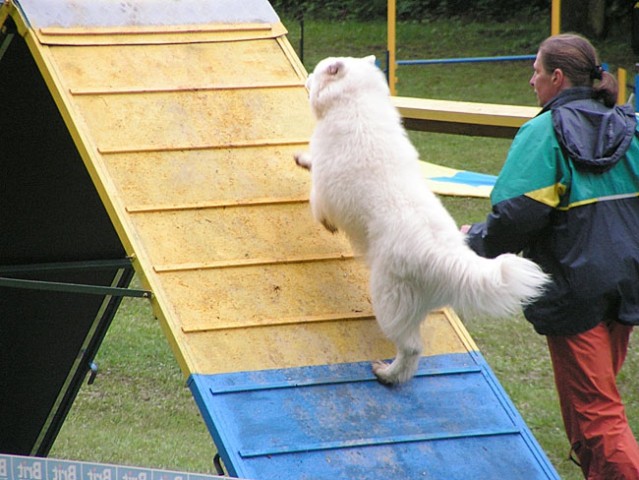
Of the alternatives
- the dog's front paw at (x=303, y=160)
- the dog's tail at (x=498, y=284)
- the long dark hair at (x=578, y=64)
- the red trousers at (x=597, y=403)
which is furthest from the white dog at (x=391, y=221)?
the long dark hair at (x=578, y=64)

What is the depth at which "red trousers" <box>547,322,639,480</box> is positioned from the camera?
4023mm

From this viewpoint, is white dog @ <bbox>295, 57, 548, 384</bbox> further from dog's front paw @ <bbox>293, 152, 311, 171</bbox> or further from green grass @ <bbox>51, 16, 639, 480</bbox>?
green grass @ <bbox>51, 16, 639, 480</bbox>

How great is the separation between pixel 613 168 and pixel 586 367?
0.77 metres

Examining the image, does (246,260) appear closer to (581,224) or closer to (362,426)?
(362,426)

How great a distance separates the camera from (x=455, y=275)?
12.4 feet

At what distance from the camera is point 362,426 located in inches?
152

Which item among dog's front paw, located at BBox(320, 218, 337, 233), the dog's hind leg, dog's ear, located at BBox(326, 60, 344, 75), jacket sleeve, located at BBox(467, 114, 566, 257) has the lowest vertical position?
the dog's hind leg


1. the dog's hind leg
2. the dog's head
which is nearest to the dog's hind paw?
the dog's hind leg

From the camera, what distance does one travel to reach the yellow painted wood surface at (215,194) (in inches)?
158

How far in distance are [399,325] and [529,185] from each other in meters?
0.71

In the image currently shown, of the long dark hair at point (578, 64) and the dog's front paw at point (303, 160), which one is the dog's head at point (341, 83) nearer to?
the dog's front paw at point (303, 160)

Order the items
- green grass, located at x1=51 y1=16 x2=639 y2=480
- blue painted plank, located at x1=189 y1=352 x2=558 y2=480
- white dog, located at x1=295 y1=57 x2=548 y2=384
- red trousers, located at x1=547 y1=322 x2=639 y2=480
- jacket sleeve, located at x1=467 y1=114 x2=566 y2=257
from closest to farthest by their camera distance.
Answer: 1. blue painted plank, located at x1=189 y1=352 x2=558 y2=480
2. white dog, located at x1=295 y1=57 x2=548 y2=384
3. jacket sleeve, located at x1=467 y1=114 x2=566 y2=257
4. red trousers, located at x1=547 y1=322 x2=639 y2=480
5. green grass, located at x1=51 y1=16 x2=639 y2=480

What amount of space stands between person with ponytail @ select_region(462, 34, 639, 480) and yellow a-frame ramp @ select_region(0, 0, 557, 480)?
1.02ft

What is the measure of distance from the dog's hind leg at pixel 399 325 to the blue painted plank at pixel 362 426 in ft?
0.19
